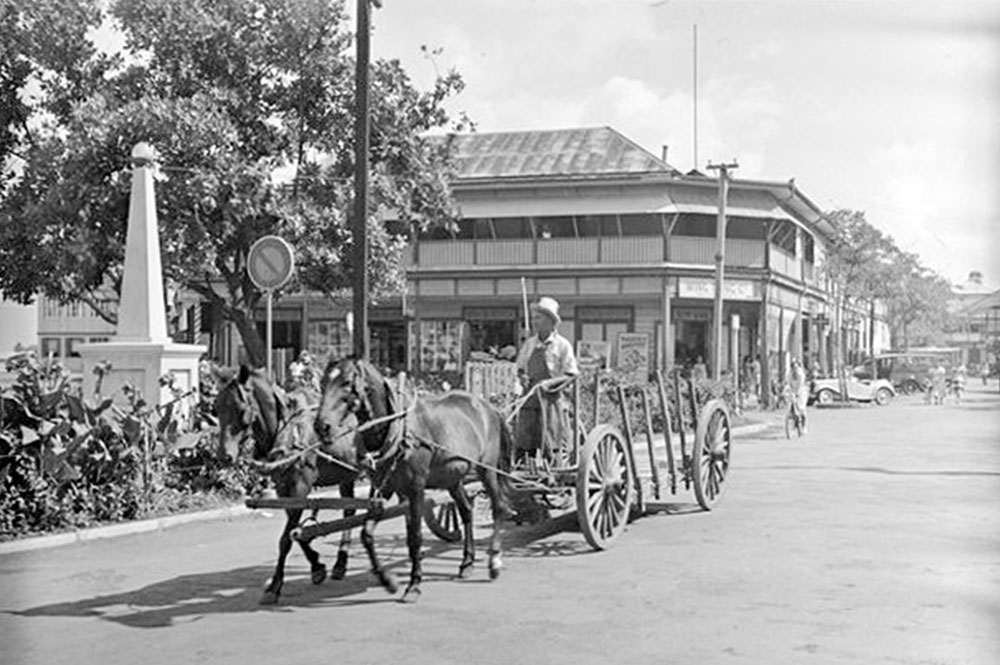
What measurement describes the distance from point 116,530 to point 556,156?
22193mm

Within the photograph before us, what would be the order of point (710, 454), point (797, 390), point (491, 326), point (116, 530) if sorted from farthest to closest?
point (491, 326)
point (797, 390)
point (710, 454)
point (116, 530)

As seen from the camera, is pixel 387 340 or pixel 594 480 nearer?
pixel 594 480

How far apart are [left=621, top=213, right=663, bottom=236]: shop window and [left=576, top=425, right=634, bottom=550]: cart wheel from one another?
20.5 meters

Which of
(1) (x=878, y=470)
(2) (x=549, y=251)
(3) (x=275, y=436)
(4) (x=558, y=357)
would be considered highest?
(2) (x=549, y=251)

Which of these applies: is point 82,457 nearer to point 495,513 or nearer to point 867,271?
point 495,513

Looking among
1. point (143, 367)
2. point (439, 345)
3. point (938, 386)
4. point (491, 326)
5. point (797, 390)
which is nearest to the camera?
point (143, 367)

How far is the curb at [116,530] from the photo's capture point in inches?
342

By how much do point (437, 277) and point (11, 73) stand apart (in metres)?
14.1

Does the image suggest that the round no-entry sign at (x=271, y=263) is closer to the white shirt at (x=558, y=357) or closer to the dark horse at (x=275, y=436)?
the white shirt at (x=558, y=357)

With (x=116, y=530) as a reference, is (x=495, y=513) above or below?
above

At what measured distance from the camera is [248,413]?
6.68 metres

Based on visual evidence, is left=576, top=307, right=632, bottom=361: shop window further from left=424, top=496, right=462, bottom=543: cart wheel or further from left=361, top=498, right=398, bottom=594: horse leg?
left=361, top=498, right=398, bottom=594: horse leg

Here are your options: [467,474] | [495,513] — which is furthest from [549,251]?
[467,474]

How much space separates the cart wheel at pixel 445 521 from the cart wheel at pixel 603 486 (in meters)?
1.14
